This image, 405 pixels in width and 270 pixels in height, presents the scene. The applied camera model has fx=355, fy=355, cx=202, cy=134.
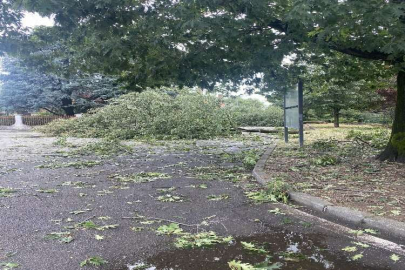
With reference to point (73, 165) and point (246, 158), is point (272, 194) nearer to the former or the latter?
point (246, 158)

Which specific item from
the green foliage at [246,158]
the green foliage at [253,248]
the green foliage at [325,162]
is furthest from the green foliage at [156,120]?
the green foliage at [253,248]

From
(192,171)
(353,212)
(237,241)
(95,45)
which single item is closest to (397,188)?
(353,212)

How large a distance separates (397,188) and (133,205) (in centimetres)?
361

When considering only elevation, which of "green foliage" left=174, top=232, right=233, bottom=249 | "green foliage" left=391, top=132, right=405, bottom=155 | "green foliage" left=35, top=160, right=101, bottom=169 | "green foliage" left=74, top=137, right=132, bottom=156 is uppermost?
"green foliage" left=391, top=132, right=405, bottom=155

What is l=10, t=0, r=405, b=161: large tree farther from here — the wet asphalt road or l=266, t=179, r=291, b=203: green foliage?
the wet asphalt road

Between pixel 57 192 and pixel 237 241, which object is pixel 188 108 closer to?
pixel 57 192

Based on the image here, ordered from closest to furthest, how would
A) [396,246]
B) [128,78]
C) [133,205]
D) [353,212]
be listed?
1. [396,246]
2. [353,212]
3. [133,205]
4. [128,78]

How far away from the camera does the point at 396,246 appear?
10.2 ft

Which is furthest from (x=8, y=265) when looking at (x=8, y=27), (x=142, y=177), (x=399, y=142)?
(x=399, y=142)

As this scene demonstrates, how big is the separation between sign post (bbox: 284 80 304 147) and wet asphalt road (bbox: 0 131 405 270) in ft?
15.1

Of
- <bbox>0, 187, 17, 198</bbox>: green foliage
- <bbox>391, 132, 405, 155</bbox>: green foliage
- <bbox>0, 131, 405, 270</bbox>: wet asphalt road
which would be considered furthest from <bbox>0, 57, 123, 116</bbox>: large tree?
<bbox>391, 132, 405, 155</bbox>: green foliage

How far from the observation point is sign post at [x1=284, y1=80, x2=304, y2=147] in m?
10.0

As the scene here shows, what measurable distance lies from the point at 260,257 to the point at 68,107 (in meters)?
29.3

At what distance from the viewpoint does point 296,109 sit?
1044cm
